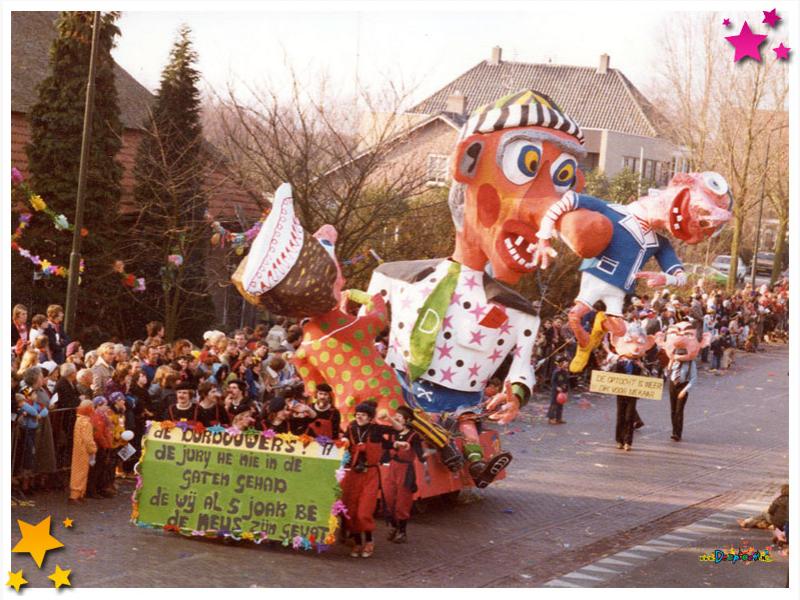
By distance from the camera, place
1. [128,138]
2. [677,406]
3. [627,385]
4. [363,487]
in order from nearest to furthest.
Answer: [363,487] → [627,385] → [677,406] → [128,138]

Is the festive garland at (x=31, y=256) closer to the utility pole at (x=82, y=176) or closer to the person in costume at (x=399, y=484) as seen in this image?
the utility pole at (x=82, y=176)

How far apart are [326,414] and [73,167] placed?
21.9 ft

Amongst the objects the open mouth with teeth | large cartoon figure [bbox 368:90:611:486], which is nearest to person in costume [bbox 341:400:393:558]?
large cartoon figure [bbox 368:90:611:486]

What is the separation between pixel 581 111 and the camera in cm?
2775

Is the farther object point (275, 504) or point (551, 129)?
point (551, 129)

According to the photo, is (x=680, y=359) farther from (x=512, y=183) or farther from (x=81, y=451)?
(x=81, y=451)

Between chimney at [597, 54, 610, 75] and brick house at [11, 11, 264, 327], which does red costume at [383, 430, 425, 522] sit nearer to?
brick house at [11, 11, 264, 327]

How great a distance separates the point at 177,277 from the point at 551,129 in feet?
27.7

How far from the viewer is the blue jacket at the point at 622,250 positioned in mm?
12648

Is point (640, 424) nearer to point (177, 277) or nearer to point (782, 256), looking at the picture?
point (177, 277)

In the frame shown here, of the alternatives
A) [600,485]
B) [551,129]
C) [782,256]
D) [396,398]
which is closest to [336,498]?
[396,398]

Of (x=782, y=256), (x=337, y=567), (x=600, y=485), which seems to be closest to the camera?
(x=337, y=567)

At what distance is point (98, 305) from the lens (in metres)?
18.7

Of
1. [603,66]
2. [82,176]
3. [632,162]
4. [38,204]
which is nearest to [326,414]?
[82,176]
